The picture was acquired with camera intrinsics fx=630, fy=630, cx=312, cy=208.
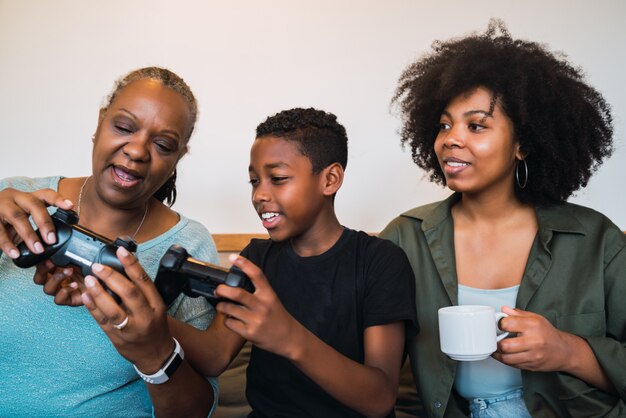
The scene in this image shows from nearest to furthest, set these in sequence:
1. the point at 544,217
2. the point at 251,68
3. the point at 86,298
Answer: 1. the point at 86,298
2. the point at 544,217
3. the point at 251,68

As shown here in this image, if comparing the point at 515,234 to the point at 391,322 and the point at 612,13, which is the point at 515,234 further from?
the point at 612,13

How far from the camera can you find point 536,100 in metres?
1.44

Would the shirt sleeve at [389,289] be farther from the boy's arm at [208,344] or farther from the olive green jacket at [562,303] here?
the boy's arm at [208,344]

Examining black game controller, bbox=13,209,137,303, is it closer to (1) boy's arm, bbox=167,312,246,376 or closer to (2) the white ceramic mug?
(1) boy's arm, bbox=167,312,246,376

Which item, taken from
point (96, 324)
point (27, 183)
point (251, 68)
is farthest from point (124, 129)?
point (251, 68)

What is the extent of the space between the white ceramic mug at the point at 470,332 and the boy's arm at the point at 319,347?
0.14m

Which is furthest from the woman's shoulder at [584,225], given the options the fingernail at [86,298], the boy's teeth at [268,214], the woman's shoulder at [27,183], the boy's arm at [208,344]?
the woman's shoulder at [27,183]

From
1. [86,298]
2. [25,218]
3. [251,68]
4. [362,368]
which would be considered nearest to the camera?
[86,298]

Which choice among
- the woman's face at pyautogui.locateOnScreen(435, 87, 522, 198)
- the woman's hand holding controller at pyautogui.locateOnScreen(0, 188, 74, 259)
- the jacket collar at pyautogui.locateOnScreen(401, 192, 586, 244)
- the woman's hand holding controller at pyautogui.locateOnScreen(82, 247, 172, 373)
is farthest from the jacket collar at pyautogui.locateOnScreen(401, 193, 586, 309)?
the woman's hand holding controller at pyautogui.locateOnScreen(0, 188, 74, 259)

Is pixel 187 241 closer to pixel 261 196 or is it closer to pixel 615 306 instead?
pixel 261 196

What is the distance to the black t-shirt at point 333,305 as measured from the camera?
4.09 ft

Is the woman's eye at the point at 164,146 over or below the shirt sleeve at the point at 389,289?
over

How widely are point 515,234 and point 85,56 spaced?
1683mm

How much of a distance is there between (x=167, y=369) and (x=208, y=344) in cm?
22
